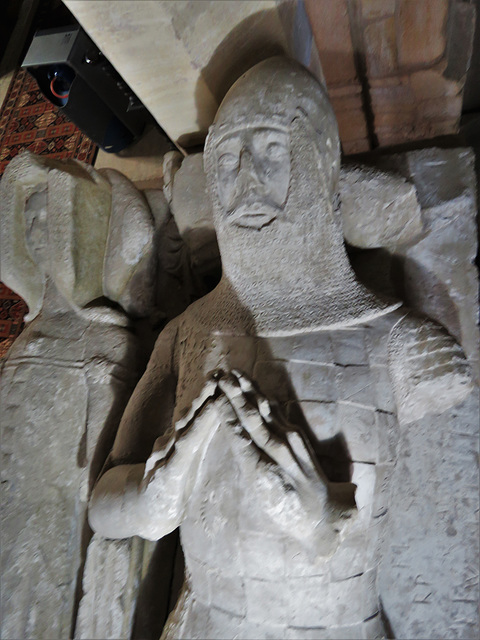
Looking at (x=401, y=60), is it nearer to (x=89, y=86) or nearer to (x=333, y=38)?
(x=333, y=38)

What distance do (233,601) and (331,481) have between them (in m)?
0.44

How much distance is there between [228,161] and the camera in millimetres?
1722

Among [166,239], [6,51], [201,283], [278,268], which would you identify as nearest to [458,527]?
[278,268]

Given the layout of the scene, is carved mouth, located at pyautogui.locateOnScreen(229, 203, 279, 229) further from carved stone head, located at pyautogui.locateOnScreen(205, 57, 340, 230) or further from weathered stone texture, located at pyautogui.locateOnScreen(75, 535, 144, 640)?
weathered stone texture, located at pyautogui.locateOnScreen(75, 535, 144, 640)

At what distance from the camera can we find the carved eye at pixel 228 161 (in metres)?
1.71

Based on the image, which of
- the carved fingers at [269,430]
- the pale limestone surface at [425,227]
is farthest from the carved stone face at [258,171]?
the carved fingers at [269,430]

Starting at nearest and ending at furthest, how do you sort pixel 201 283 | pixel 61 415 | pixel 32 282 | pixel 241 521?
pixel 241 521
pixel 61 415
pixel 32 282
pixel 201 283

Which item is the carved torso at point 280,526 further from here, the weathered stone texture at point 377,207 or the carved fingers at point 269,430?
the weathered stone texture at point 377,207

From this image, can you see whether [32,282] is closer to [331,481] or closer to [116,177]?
[116,177]

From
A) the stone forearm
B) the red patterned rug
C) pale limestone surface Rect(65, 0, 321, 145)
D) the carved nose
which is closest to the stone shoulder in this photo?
the carved nose

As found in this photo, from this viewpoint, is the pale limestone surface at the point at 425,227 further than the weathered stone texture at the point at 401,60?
No

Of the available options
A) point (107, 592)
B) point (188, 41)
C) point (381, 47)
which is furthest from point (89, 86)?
point (107, 592)

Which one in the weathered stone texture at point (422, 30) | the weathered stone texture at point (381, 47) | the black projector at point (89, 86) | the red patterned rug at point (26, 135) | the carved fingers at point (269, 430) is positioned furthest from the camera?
the red patterned rug at point (26, 135)

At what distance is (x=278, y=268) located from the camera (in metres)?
1.74
